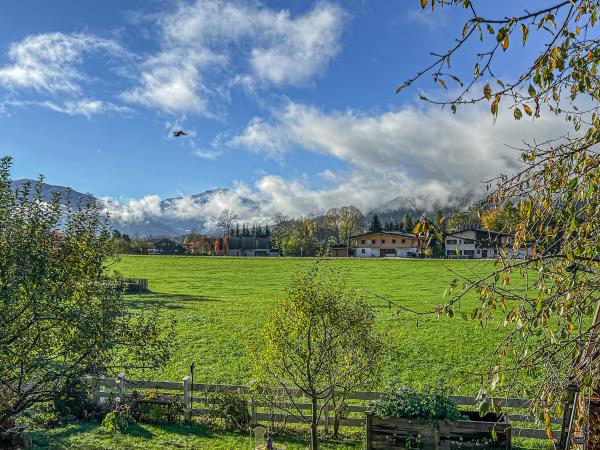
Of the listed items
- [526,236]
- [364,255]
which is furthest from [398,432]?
[364,255]

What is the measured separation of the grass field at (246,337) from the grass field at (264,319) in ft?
0.19

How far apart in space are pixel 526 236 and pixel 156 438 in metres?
14.8

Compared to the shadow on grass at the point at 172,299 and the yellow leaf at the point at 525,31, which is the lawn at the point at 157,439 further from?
the shadow on grass at the point at 172,299

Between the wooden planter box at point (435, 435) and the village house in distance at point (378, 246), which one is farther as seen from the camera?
the village house in distance at point (378, 246)

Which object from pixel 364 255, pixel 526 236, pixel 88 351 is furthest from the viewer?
pixel 364 255

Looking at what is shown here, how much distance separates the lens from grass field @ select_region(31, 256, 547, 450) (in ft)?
50.9

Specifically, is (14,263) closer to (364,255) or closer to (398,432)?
(398,432)

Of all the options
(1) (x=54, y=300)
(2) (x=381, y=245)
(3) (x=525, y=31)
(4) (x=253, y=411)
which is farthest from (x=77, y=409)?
(2) (x=381, y=245)

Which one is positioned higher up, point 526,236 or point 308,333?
point 526,236

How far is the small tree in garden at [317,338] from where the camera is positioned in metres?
12.8

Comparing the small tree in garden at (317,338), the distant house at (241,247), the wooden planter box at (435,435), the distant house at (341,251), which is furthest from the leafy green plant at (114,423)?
the distant house at (241,247)

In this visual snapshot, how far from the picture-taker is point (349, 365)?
532 inches

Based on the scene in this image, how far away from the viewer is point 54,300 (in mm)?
9695

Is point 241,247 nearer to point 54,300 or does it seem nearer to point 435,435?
point 435,435
